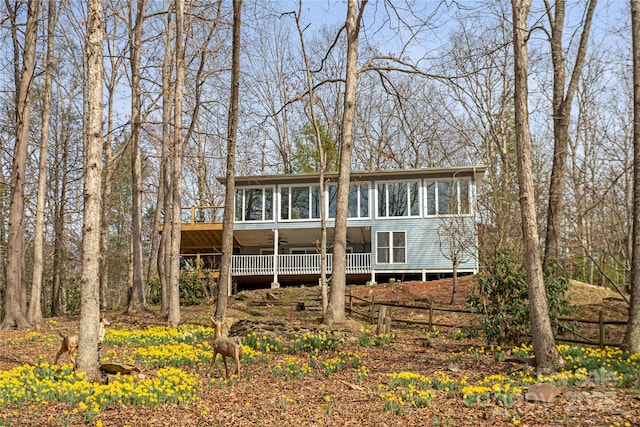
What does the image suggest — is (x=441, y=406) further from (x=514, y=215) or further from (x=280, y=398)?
(x=514, y=215)

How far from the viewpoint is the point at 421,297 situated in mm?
23094

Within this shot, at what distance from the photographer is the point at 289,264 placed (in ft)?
98.3

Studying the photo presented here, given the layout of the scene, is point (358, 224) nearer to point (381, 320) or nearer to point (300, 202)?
point (300, 202)

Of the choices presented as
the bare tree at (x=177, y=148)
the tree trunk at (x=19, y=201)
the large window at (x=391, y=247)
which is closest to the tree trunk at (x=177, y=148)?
the bare tree at (x=177, y=148)

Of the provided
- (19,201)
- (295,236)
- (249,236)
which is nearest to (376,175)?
(295,236)

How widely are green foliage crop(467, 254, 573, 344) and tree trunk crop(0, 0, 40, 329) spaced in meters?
12.5

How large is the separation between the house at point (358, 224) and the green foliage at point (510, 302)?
13.6 metres

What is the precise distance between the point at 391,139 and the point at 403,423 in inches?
1276

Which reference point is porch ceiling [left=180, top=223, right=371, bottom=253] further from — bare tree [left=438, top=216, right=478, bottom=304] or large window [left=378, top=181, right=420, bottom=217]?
bare tree [left=438, top=216, right=478, bottom=304]

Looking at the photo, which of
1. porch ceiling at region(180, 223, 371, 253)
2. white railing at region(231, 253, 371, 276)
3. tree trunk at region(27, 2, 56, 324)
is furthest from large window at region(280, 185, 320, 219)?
tree trunk at region(27, 2, 56, 324)

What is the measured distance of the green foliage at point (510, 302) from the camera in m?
12.8

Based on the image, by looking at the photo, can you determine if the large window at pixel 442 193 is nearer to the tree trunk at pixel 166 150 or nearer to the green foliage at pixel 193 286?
the green foliage at pixel 193 286

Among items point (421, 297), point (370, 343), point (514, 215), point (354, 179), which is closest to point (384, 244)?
point (354, 179)

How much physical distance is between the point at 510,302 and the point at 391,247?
16118mm
